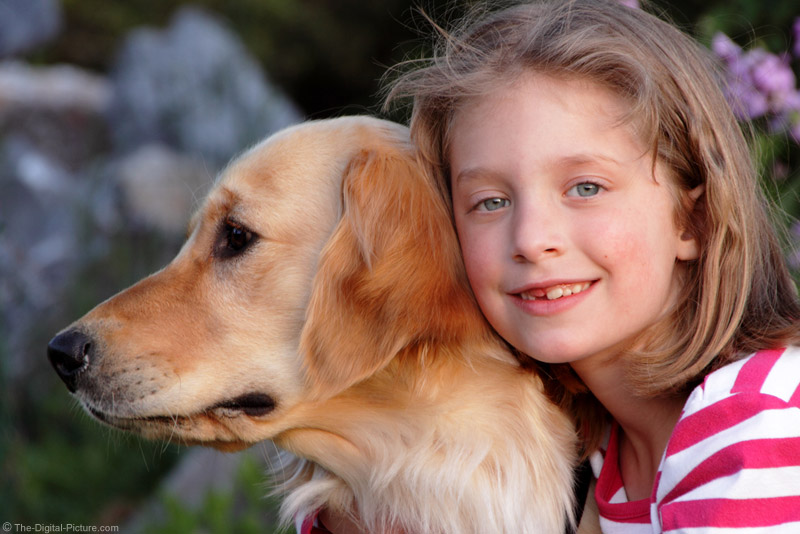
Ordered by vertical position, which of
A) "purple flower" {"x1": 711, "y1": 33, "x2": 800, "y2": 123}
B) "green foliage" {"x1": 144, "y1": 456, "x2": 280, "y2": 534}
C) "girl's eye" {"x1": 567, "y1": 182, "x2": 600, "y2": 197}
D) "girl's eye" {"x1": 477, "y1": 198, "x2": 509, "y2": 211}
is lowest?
"green foliage" {"x1": 144, "y1": 456, "x2": 280, "y2": 534}

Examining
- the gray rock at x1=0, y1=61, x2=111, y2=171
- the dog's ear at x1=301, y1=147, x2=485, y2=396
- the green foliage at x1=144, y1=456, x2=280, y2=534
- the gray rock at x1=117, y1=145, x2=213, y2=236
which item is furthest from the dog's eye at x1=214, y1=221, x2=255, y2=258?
the gray rock at x1=0, y1=61, x2=111, y2=171

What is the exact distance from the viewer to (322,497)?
228 centimetres

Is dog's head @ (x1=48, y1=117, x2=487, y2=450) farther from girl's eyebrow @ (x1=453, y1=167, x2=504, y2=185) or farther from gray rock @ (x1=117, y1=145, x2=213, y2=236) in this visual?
gray rock @ (x1=117, y1=145, x2=213, y2=236)

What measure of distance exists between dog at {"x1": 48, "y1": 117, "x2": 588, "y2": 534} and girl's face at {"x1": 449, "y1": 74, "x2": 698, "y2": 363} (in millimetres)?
154

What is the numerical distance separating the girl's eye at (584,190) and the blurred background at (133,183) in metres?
0.74

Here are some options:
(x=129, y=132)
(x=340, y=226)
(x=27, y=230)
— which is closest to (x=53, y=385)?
(x=27, y=230)

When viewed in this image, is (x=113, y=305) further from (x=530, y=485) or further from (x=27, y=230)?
(x=27, y=230)

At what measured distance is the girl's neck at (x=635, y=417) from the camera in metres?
1.97

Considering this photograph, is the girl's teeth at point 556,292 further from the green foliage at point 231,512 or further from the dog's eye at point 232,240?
the green foliage at point 231,512

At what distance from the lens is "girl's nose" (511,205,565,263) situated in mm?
1828

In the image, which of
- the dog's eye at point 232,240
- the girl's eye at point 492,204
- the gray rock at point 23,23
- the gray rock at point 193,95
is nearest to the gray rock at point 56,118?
the gray rock at point 23,23

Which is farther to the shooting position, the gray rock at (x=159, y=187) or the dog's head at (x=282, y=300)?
the gray rock at (x=159, y=187)

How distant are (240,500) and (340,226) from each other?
94.6 inches

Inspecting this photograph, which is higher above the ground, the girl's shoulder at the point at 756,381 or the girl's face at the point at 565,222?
the girl's face at the point at 565,222
